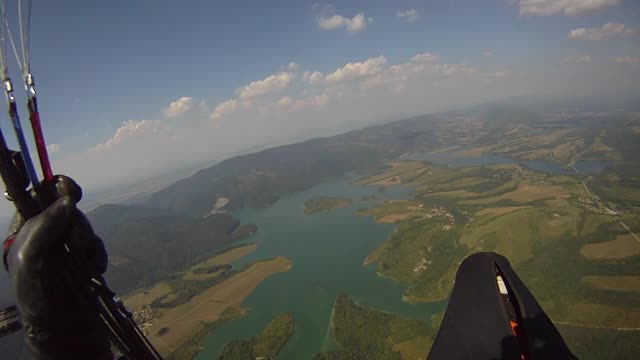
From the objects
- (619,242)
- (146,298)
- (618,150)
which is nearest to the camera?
(619,242)

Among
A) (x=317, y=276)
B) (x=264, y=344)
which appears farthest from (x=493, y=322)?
(x=317, y=276)

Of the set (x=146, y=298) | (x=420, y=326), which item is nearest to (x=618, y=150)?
(x=420, y=326)

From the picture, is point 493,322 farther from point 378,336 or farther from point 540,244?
point 540,244

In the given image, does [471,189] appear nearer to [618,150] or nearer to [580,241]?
[580,241]

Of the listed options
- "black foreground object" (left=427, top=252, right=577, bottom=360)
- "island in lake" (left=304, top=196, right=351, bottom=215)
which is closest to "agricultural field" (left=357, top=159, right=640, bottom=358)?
"island in lake" (left=304, top=196, right=351, bottom=215)

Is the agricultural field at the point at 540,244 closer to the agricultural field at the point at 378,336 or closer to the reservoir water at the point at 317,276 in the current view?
the reservoir water at the point at 317,276

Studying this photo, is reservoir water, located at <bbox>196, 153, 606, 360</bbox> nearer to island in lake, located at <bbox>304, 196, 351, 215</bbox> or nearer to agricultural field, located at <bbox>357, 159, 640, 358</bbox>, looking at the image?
island in lake, located at <bbox>304, 196, 351, 215</bbox>
